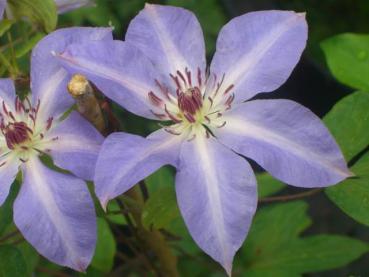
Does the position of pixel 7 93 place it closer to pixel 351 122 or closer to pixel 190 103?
pixel 190 103

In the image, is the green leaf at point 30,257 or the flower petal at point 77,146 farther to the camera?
the green leaf at point 30,257

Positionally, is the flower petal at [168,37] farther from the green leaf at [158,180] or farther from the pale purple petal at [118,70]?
the green leaf at [158,180]

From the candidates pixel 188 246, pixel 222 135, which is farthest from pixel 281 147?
pixel 188 246

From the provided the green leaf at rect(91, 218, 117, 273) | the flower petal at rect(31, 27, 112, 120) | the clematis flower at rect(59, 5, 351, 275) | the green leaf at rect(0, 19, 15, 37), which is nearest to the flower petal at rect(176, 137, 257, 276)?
the clematis flower at rect(59, 5, 351, 275)

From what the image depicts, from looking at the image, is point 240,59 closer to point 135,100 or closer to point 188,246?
point 135,100

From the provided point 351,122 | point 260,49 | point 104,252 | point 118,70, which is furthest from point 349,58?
point 104,252

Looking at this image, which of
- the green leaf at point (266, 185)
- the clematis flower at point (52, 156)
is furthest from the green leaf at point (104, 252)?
→ the clematis flower at point (52, 156)

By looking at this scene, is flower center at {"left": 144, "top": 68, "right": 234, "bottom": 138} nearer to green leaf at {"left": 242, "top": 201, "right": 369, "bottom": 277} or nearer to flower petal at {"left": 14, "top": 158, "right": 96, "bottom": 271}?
flower petal at {"left": 14, "top": 158, "right": 96, "bottom": 271}
